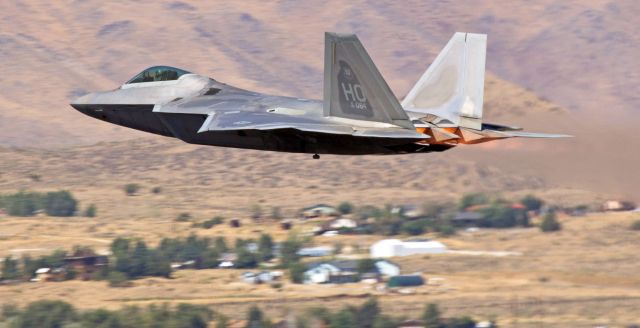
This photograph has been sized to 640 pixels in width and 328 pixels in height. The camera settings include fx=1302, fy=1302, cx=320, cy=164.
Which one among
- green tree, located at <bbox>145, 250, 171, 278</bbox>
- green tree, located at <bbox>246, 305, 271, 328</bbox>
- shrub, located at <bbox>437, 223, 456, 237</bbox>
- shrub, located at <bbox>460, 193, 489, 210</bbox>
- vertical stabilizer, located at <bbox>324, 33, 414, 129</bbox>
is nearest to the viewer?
vertical stabilizer, located at <bbox>324, 33, 414, 129</bbox>

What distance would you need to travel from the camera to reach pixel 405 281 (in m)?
89.2

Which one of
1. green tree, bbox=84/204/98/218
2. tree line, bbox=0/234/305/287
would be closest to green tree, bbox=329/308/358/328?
tree line, bbox=0/234/305/287

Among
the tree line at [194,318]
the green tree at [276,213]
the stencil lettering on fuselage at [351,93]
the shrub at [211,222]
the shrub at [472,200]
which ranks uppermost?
the stencil lettering on fuselage at [351,93]

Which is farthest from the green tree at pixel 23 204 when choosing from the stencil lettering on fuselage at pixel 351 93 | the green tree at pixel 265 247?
the stencil lettering on fuselage at pixel 351 93

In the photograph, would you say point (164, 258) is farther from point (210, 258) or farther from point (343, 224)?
point (343, 224)

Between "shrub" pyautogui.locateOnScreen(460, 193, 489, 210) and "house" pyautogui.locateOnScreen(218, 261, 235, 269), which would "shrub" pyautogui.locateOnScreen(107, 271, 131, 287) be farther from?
"shrub" pyautogui.locateOnScreen(460, 193, 489, 210)

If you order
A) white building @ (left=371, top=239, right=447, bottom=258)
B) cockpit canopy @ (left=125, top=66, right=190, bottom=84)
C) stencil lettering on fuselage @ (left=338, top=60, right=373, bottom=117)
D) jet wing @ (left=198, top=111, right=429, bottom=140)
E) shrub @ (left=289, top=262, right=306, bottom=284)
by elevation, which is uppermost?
cockpit canopy @ (left=125, top=66, right=190, bottom=84)

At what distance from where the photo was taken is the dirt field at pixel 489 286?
82.4 meters

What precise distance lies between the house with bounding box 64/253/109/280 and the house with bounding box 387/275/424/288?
20.8 m

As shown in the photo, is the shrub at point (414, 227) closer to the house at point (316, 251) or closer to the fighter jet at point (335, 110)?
the house at point (316, 251)

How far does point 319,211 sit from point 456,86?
2744 inches

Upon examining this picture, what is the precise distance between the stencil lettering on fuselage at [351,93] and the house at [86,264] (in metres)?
60.7

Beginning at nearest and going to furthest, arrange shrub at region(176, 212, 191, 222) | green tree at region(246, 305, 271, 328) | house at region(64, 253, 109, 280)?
green tree at region(246, 305, 271, 328) < house at region(64, 253, 109, 280) < shrub at region(176, 212, 191, 222)

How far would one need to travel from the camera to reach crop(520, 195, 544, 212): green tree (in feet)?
328
